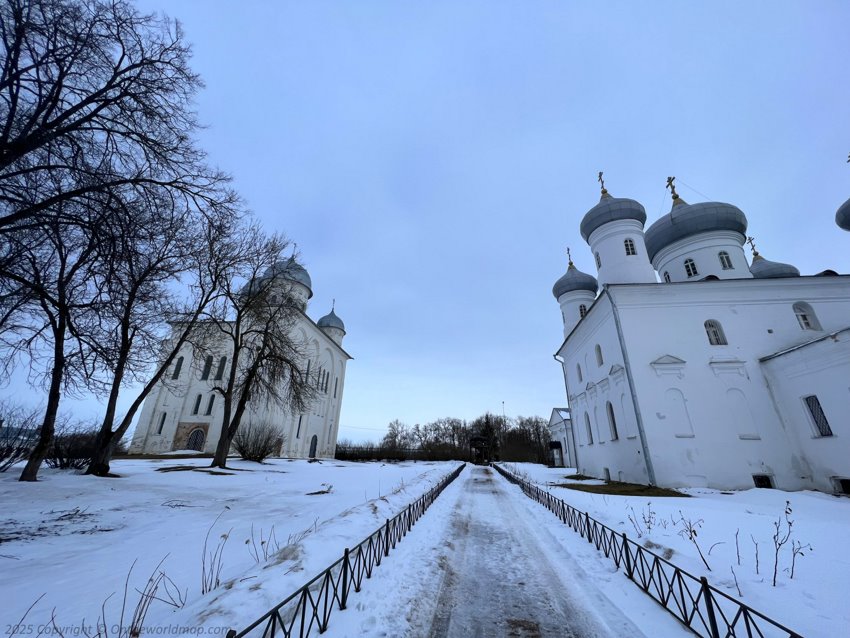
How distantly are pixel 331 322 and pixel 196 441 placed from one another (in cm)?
1914

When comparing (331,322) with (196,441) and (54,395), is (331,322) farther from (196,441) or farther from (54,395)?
(54,395)

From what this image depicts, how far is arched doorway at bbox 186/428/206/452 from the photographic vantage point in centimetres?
2925

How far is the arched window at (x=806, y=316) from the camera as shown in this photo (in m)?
16.4

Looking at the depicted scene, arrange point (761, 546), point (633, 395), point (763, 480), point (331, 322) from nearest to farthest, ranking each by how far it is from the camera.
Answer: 1. point (761, 546)
2. point (763, 480)
3. point (633, 395)
4. point (331, 322)

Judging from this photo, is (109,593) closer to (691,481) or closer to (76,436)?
(76,436)

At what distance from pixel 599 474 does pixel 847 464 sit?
940 centimetres

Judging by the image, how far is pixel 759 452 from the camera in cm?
1420

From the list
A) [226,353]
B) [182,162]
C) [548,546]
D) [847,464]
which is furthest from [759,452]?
[226,353]

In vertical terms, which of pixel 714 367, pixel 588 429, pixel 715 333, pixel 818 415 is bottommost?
pixel 818 415

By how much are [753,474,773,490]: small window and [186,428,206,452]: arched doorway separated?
34538mm

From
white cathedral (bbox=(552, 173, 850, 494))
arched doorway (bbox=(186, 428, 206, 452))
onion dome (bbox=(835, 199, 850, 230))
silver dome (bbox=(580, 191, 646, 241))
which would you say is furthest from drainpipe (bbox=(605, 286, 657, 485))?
arched doorway (bbox=(186, 428, 206, 452))

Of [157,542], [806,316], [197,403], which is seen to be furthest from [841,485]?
[197,403]

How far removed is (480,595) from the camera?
4449 mm

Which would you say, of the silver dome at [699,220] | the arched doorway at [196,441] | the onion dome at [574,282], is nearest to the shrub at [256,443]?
the arched doorway at [196,441]
